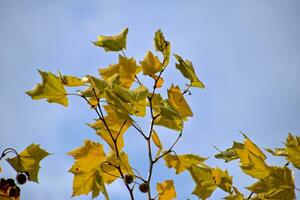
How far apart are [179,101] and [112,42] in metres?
0.41

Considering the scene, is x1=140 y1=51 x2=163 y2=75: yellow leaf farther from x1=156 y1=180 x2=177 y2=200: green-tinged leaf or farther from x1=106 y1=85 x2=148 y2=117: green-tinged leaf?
x1=156 y1=180 x2=177 y2=200: green-tinged leaf

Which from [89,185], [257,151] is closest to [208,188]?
[257,151]

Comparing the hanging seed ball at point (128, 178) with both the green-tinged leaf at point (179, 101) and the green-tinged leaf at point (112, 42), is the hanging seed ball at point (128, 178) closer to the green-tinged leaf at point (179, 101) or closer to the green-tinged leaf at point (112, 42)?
the green-tinged leaf at point (179, 101)

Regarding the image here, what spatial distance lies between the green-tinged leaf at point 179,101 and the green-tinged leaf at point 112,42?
0.32 metres

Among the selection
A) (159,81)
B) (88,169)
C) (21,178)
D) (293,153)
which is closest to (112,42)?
(159,81)

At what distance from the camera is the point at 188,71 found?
1.75 m

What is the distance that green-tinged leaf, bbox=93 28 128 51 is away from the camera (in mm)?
1810

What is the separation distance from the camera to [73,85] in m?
1.65

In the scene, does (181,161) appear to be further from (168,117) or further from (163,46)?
(163,46)

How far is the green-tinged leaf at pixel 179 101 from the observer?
1.70 metres

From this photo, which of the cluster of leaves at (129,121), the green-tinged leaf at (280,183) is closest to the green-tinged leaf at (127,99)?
the cluster of leaves at (129,121)

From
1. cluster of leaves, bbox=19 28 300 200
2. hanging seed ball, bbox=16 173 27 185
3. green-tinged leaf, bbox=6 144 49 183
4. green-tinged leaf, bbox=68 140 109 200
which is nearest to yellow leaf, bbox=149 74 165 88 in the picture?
cluster of leaves, bbox=19 28 300 200

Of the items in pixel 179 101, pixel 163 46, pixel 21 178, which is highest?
pixel 163 46

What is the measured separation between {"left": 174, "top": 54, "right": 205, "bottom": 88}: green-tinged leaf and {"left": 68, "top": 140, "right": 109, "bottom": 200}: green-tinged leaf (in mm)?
476
